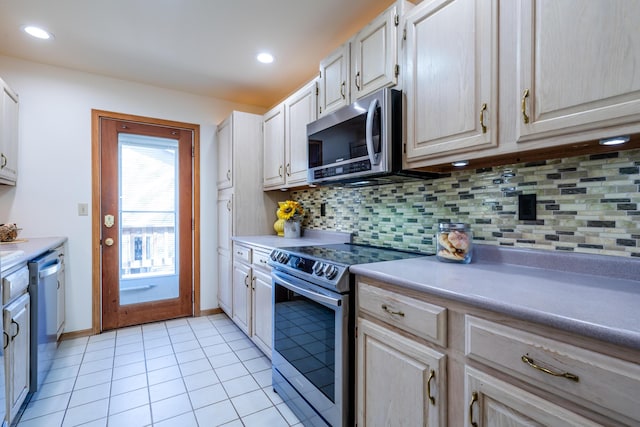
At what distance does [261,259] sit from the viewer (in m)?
2.27

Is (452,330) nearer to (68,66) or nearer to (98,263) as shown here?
(98,263)

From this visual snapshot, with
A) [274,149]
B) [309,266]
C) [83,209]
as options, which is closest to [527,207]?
[309,266]

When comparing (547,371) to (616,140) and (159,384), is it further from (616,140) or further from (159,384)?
(159,384)

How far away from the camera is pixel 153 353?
2447 mm

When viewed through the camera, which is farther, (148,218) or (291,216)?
(148,218)

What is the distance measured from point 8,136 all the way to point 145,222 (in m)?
1.20

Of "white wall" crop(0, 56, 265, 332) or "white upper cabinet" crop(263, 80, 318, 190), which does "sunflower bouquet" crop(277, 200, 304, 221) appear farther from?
"white wall" crop(0, 56, 265, 332)

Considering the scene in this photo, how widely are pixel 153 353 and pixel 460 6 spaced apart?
304cm

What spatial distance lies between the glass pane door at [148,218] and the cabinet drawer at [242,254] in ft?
2.78

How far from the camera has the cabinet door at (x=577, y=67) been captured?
2.86 ft

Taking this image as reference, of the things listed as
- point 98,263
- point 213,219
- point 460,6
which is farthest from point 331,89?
point 98,263

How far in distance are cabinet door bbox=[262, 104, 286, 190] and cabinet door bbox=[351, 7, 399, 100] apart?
1.04 metres

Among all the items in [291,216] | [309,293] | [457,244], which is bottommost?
[309,293]

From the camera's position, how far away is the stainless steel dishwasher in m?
1.77
